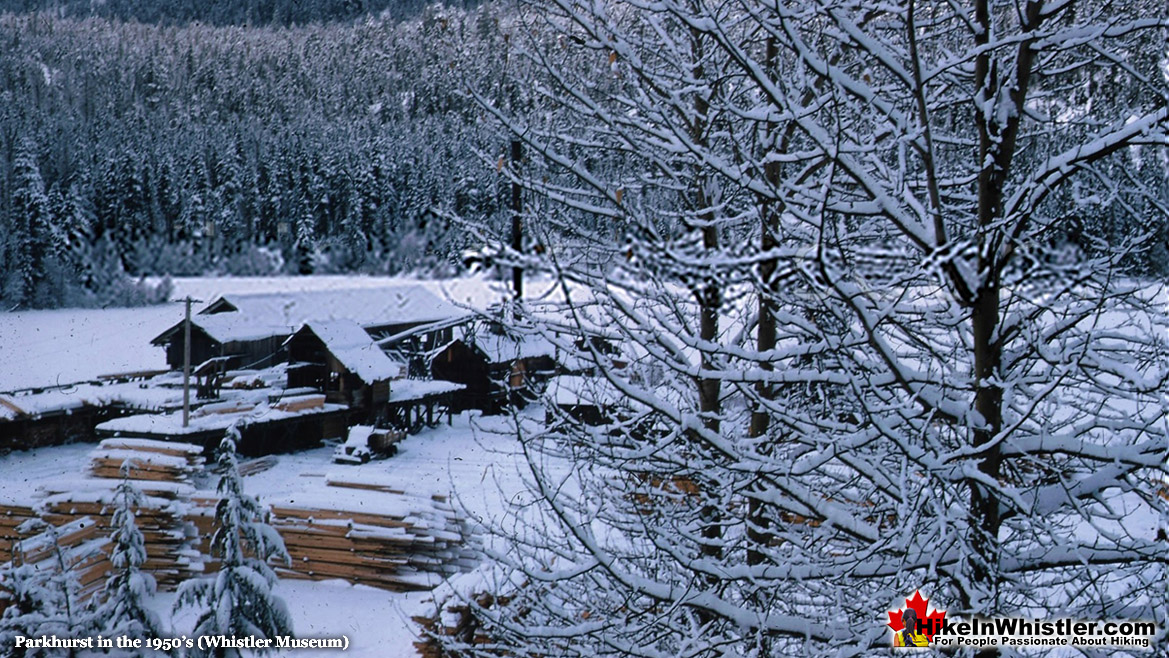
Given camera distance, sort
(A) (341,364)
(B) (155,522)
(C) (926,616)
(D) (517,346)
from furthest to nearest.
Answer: (B) (155,522) < (A) (341,364) < (D) (517,346) < (C) (926,616)

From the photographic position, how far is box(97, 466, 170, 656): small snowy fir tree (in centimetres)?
458

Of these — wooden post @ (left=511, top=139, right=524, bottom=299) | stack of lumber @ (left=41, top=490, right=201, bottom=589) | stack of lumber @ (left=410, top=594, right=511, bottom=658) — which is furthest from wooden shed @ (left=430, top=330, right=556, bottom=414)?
stack of lumber @ (left=41, top=490, right=201, bottom=589)

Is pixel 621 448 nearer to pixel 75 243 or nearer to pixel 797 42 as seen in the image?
pixel 797 42

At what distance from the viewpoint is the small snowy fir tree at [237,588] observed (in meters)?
4.68

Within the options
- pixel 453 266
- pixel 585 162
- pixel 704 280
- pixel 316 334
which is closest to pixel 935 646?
pixel 704 280

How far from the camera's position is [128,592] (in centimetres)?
468

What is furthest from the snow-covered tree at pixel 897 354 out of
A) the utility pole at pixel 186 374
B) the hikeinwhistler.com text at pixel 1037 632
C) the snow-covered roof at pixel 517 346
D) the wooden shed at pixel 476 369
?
the utility pole at pixel 186 374

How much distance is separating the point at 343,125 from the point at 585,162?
312 cm

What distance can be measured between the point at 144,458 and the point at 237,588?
178 centimetres

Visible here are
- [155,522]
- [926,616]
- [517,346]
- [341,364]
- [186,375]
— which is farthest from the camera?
[155,522]

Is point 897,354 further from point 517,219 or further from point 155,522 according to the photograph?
point 155,522

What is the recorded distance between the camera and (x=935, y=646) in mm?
1733

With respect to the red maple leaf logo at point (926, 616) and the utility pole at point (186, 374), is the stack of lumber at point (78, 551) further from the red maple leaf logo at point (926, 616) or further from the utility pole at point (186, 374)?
the red maple leaf logo at point (926, 616)

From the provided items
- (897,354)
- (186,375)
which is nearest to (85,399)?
(186,375)
